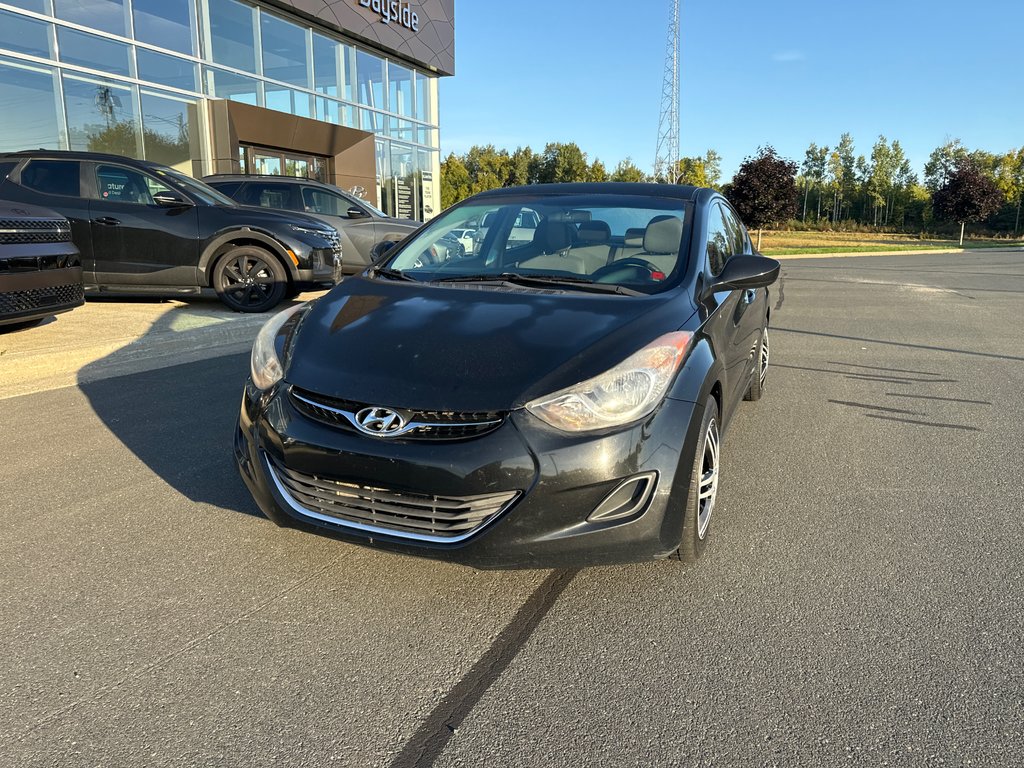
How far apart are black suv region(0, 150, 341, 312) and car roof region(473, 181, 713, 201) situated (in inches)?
198

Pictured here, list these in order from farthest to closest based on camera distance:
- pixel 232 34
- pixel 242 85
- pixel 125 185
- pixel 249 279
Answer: pixel 242 85 → pixel 232 34 → pixel 249 279 → pixel 125 185

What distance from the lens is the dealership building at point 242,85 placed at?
14.4 m

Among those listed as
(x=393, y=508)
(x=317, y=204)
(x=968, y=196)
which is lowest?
(x=393, y=508)

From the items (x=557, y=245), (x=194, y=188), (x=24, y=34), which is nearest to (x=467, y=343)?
(x=557, y=245)

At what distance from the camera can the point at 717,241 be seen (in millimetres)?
4039

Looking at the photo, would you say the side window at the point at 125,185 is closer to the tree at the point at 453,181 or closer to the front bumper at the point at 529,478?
the front bumper at the point at 529,478

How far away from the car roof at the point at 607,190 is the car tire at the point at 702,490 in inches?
58.9

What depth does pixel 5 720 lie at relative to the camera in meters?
2.07

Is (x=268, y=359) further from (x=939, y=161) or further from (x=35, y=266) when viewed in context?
(x=939, y=161)

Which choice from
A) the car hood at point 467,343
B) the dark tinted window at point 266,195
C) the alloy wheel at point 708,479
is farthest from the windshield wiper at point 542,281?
the dark tinted window at point 266,195

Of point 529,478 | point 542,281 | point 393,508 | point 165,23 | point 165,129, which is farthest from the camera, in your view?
point 165,129

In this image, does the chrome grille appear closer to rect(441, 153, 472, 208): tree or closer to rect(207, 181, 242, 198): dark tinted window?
rect(207, 181, 242, 198): dark tinted window

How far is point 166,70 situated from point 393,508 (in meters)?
17.8

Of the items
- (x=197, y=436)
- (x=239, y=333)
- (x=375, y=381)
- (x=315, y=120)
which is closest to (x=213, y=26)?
(x=315, y=120)
